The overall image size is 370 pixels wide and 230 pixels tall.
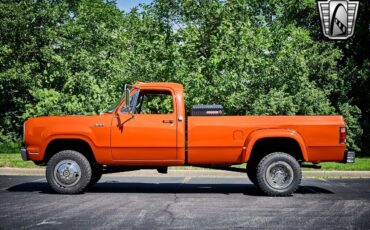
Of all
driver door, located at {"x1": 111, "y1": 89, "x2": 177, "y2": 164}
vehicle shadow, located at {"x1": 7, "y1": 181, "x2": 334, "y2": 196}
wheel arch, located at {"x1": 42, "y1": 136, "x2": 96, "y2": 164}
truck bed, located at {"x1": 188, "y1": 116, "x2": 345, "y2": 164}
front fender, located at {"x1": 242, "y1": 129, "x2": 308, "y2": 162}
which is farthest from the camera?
vehicle shadow, located at {"x1": 7, "y1": 181, "x2": 334, "y2": 196}

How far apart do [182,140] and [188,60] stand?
16569 mm

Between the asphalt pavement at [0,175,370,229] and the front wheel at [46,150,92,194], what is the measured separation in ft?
0.79

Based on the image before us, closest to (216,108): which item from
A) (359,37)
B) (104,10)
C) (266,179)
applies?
(266,179)

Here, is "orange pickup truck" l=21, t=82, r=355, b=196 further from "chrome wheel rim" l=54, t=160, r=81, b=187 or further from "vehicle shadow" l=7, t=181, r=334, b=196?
"vehicle shadow" l=7, t=181, r=334, b=196

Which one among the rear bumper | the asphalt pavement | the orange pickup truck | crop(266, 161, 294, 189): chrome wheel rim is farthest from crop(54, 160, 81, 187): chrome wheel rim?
the rear bumper

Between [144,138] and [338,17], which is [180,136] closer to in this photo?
[144,138]

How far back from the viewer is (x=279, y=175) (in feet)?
31.5

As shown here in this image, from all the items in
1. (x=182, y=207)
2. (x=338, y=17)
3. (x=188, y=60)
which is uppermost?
(x=338, y=17)

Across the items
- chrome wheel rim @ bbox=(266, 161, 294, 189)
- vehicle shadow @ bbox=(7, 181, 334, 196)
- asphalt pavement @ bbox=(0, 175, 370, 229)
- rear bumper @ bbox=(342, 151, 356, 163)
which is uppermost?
rear bumper @ bbox=(342, 151, 356, 163)

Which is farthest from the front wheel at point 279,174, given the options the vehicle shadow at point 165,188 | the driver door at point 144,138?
the driver door at point 144,138

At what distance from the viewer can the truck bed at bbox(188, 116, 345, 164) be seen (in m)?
9.48

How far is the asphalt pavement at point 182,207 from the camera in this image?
22.1ft

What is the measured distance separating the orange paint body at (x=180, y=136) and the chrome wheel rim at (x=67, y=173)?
41cm

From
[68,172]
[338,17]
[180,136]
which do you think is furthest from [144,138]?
[338,17]
